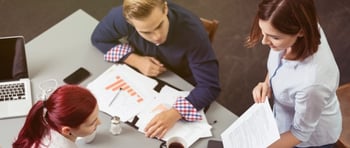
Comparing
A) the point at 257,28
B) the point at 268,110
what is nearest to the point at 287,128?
the point at 268,110

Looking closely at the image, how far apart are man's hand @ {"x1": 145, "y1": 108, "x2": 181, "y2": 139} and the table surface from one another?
3 cm

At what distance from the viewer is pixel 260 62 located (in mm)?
3328

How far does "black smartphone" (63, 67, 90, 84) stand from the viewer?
226 centimetres

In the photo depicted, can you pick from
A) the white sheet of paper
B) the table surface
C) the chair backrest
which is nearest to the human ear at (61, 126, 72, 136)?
the table surface

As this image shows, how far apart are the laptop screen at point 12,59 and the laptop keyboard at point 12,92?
0.11 feet

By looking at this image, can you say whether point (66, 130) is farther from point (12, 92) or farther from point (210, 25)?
point (210, 25)

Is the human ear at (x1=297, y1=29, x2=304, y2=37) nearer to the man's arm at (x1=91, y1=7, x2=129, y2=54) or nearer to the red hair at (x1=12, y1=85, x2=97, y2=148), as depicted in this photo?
the red hair at (x1=12, y1=85, x2=97, y2=148)

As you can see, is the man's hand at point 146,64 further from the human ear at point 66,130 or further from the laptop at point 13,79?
the human ear at point 66,130

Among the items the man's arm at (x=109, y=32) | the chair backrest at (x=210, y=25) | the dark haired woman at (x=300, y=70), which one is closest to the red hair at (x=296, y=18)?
the dark haired woman at (x=300, y=70)

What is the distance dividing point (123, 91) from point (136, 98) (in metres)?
0.06

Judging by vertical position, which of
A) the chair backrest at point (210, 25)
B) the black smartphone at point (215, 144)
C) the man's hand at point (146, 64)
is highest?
the chair backrest at point (210, 25)

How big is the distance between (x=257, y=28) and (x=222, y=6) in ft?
5.64

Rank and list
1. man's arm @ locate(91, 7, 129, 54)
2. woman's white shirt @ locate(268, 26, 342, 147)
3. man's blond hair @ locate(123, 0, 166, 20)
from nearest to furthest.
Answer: woman's white shirt @ locate(268, 26, 342, 147) < man's blond hair @ locate(123, 0, 166, 20) < man's arm @ locate(91, 7, 129, 54)

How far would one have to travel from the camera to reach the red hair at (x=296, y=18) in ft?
5.53
